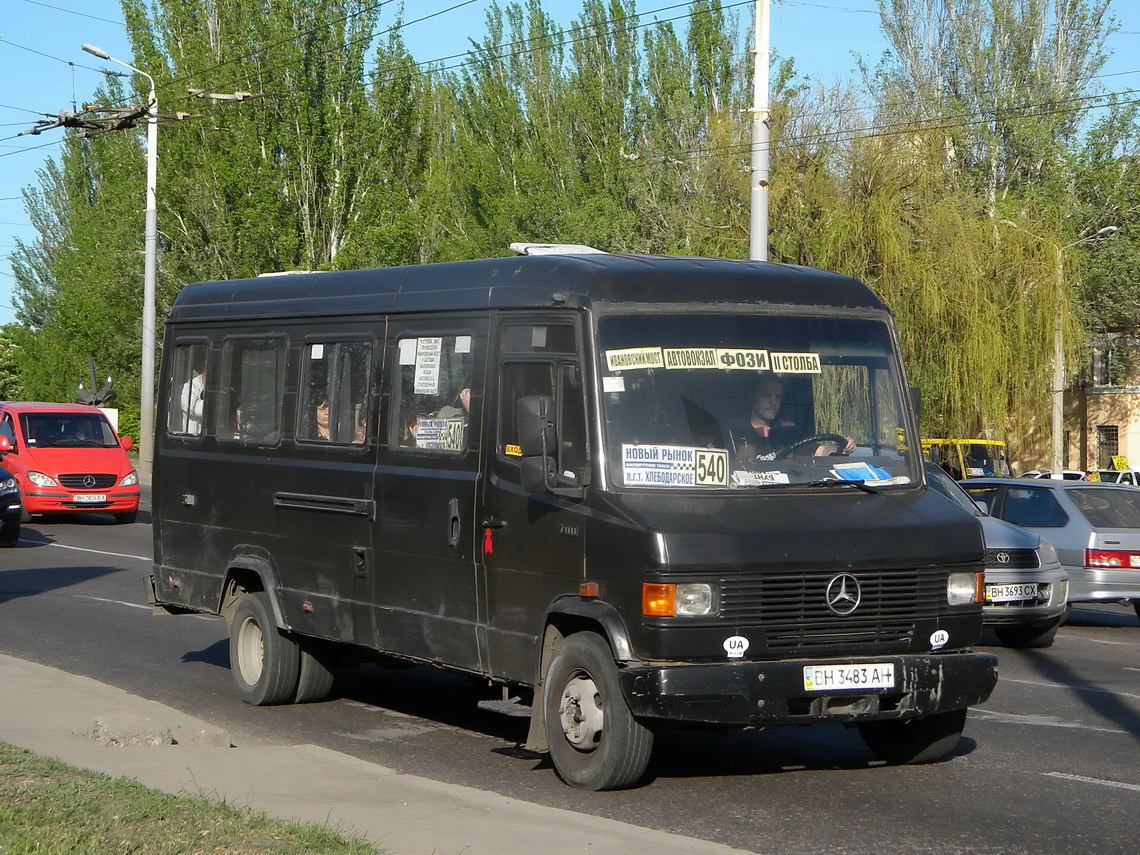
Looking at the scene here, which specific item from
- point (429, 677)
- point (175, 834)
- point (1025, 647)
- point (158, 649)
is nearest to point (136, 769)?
point (175, 834)

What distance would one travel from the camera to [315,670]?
10594 mm

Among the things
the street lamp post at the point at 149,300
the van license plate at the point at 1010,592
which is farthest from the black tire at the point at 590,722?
the street lamp post at the point at 149,300

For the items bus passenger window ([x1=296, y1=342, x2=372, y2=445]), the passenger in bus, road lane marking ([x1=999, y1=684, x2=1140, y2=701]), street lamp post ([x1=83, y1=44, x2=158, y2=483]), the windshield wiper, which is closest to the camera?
the windshield wiper

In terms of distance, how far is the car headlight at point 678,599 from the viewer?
7.15 metres

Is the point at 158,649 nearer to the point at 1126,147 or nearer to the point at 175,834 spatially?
the point at 175,834

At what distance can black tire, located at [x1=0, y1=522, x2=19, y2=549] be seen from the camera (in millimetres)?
23172

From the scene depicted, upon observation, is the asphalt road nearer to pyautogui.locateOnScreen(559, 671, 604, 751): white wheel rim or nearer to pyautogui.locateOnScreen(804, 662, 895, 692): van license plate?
pyautogui.locateOnScreen(559, 671, 604, 751): white wheel rim

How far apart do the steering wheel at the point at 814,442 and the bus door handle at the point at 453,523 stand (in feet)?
5.82

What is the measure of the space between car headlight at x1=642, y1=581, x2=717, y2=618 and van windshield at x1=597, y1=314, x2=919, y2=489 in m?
0.60

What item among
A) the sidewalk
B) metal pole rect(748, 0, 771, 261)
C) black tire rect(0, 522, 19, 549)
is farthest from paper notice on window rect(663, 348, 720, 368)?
black tire rect(0, 522, 19, 549)

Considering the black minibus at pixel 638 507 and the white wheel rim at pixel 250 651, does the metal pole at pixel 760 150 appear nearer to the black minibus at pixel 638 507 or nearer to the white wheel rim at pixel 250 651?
the white wheel rim at pixel 250 651

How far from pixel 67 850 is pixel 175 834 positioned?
17.2 inches

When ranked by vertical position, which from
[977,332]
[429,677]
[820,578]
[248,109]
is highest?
[248,109]

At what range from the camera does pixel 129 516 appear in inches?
1155
